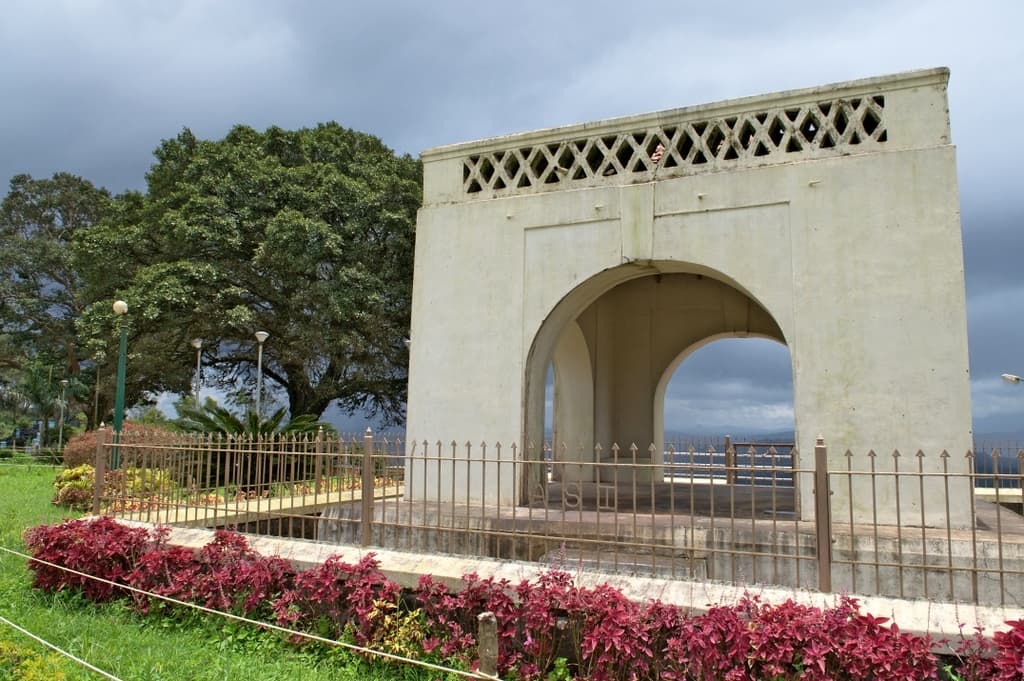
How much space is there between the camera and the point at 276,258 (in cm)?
1989

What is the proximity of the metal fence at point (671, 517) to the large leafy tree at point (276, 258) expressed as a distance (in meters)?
11.0

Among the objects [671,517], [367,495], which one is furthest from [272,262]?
[671,517]

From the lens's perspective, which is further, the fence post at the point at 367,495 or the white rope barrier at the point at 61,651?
the fence post at the point at 367,495

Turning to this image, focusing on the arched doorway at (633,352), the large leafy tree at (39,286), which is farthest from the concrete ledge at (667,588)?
A: the large leafy tree at (39,286)

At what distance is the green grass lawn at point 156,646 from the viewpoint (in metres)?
4.83

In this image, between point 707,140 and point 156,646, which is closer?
point 156,646

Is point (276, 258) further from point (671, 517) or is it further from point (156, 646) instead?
point (671, 517)

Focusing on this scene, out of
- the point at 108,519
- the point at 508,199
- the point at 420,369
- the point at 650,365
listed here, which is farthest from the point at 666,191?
the point at 108,519

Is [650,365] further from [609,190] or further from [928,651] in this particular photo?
[928,651]

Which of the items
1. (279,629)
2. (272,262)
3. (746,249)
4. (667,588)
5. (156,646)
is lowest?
(156,646)

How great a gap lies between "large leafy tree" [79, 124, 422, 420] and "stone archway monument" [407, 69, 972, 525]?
10642 mm

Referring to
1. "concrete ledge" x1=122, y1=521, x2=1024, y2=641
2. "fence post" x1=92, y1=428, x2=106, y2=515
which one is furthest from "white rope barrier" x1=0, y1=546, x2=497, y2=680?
"fence post" x1=92, y1=428, x2=106, y2=515

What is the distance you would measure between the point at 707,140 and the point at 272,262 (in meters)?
14.6

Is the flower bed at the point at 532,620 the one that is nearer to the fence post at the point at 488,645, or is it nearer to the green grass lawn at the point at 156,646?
the green grass lawn at the point at 156,646
